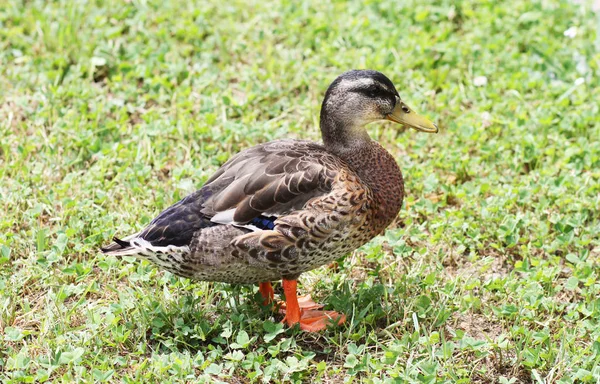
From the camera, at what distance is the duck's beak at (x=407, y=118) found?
177 inches

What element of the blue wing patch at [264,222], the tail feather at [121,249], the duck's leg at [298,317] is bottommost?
the duck's leg at [298,317]

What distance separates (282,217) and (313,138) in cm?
173

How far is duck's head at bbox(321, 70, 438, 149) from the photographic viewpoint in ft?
14.1

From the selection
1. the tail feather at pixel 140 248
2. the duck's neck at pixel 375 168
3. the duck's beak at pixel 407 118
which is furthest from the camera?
the duck's beak at pixel 407 118

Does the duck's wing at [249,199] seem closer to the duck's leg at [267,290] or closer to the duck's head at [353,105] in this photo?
the duck's head at [353,105]

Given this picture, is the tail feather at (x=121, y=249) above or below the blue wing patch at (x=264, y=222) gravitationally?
below

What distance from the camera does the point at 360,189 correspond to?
4094 mm

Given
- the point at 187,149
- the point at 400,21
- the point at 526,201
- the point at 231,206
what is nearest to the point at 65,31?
the point at 187,149

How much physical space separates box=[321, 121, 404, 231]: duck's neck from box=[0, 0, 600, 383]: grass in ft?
1.25

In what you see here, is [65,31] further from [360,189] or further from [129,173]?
[360,189]

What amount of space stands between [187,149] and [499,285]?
2194 mm

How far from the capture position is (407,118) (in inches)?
179

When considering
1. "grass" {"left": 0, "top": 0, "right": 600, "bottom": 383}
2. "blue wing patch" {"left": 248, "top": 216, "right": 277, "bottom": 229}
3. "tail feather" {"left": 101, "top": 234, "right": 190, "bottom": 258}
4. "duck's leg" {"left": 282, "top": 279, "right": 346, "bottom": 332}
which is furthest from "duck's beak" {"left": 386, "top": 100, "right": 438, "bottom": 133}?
"tail feather" {"left": 101, "top": 234, "right": 190, "bottom": 258}

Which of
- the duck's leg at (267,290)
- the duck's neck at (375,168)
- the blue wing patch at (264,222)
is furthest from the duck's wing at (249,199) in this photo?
the duck's leg at (267,290)
